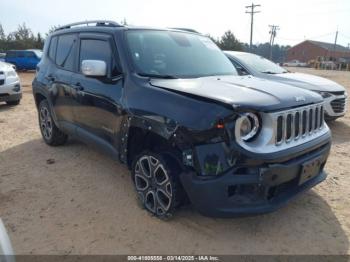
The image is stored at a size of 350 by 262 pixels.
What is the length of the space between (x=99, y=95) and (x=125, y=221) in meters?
1.45

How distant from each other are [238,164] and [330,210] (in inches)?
59.0

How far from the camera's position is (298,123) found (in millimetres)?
3076

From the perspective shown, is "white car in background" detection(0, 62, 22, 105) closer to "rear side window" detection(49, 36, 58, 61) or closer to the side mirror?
"rear side window" detection(49, 36, 58, 61)

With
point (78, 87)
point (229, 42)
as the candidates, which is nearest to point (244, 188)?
point (78, 87)

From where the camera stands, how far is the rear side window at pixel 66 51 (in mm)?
4754

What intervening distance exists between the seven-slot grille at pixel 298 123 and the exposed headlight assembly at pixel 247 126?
0.19 m

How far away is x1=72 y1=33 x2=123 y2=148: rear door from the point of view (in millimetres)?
3705

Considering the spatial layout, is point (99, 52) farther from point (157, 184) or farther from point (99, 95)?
point (157, 184)

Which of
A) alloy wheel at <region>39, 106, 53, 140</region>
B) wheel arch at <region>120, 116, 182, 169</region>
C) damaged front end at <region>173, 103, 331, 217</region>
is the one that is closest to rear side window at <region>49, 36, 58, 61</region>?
alloy wheel at <region>39, 106, 53, 140</region>

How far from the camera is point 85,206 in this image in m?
3.68

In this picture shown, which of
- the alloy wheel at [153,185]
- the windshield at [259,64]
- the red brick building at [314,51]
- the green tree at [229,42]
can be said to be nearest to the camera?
the alloy wheel at [153,185]

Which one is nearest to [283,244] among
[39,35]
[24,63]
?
[24,63]

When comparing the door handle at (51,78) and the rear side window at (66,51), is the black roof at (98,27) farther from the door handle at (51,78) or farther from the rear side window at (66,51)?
the door handle at (51,78)

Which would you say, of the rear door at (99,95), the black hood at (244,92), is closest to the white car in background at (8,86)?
the rear door at (99,95)
